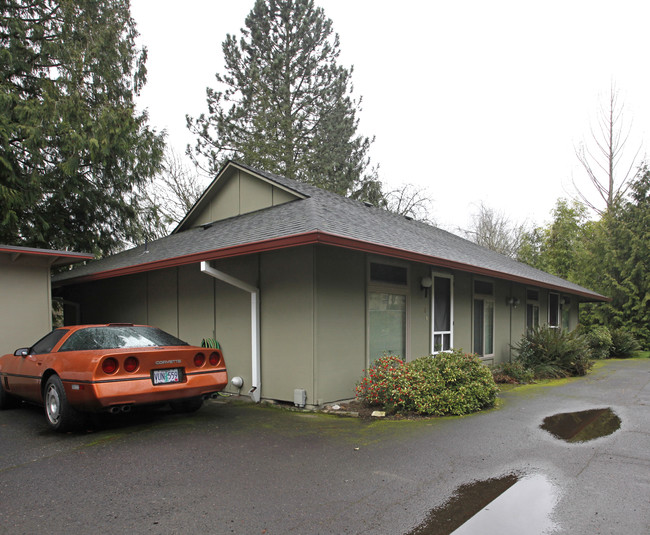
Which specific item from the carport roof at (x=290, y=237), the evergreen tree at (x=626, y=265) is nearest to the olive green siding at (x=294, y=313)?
the carport roof at (x=290, y=237)

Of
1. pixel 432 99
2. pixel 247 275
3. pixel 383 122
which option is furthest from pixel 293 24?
pixel 247 275

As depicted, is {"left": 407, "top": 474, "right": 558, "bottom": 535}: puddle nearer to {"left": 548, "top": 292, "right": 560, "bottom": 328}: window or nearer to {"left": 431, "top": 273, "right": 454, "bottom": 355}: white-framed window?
{"left": 431, "top": 273, "right": 454, "bottom": 355}: white-framed window

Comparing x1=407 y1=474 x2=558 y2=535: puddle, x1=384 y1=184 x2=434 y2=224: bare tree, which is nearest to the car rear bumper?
x1=407 y1=474 x2=558 y2=535: puddle

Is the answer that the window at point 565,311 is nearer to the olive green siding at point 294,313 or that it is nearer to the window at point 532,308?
the window at point 532,308

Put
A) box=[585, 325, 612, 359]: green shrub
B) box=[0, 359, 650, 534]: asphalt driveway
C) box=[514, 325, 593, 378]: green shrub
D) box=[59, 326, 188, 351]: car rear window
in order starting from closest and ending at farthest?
box=[0, 359, 650, 534]: asphalt driveway, box=[59, 326, 188, 351]: car rear window, box=[514, 325, 593, 378]: green shrub, box=[585, 325, 612, 359]: green shrub

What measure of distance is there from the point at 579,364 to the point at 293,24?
69.5ft

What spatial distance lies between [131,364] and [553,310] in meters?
15.0

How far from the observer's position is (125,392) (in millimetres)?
5055

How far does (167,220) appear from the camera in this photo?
68.5 ft

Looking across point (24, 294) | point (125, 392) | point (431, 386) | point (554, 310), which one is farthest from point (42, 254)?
point (554, 310)

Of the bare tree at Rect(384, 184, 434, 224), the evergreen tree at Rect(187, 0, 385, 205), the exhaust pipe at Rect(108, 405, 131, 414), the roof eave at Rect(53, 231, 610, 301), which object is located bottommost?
the exhaust pipe at Rect(108, 405, 131, 414)

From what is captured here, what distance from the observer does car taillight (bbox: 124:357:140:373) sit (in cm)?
518

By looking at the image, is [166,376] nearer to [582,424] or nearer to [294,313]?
[294,313]

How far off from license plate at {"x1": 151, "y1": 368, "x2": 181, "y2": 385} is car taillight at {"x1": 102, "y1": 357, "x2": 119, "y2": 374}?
17.0 inches
